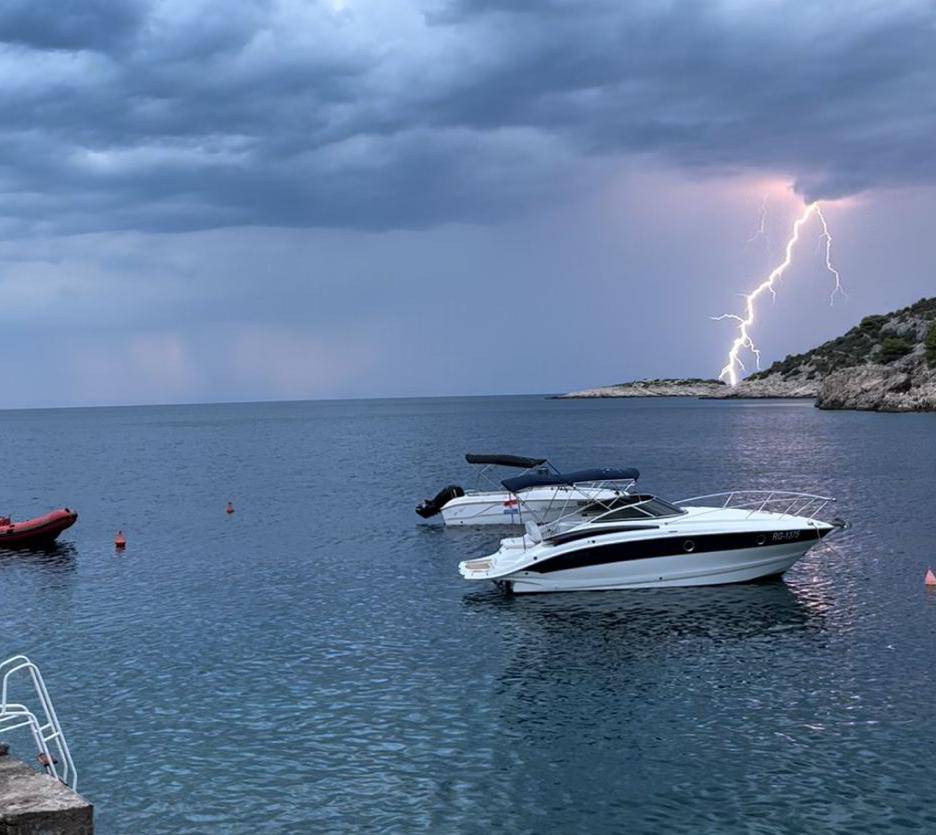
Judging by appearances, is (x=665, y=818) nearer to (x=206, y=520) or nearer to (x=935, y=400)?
(x=206, y=520)

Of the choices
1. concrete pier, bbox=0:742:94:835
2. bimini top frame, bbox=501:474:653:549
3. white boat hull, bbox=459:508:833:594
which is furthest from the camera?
bimini top frame, bbox=501:474:653:549

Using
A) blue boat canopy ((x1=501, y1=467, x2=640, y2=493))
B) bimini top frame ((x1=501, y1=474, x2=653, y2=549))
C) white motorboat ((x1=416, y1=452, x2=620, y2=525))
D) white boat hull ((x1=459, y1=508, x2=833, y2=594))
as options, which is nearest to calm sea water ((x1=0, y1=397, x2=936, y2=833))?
white boat hull ((x1=459, y1=508, x2=833, y2=594))

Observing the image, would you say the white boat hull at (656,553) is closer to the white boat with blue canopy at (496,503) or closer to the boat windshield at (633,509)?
the boat windshield at (633,509)

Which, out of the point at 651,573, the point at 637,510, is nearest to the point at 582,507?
the point at 637,510

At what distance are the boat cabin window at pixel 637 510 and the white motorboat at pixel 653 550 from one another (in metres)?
0.04

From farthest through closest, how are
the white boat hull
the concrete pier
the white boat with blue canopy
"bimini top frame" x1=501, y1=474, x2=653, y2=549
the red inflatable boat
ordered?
the white boat with blue canopy → the red inflatable boat → "bimini top frame" x1=501, y1=474, x2=653, y2=549 → the white boat hull → the concrete pier

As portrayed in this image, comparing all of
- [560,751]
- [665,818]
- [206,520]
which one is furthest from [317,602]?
[206,520]

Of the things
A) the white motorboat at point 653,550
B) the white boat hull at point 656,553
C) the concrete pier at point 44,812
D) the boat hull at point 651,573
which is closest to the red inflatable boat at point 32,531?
the white motorboat at point 653,550

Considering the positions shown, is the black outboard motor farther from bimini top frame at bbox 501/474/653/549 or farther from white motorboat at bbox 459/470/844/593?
white motorboat at bbox 459/470/844/593

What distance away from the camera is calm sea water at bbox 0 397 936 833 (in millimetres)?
17891

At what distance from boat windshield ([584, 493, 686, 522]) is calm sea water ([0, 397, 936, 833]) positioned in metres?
2.96

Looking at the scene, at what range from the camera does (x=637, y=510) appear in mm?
35781

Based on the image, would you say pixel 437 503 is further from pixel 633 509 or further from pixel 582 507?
pixel 633 509

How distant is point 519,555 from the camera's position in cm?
3578
